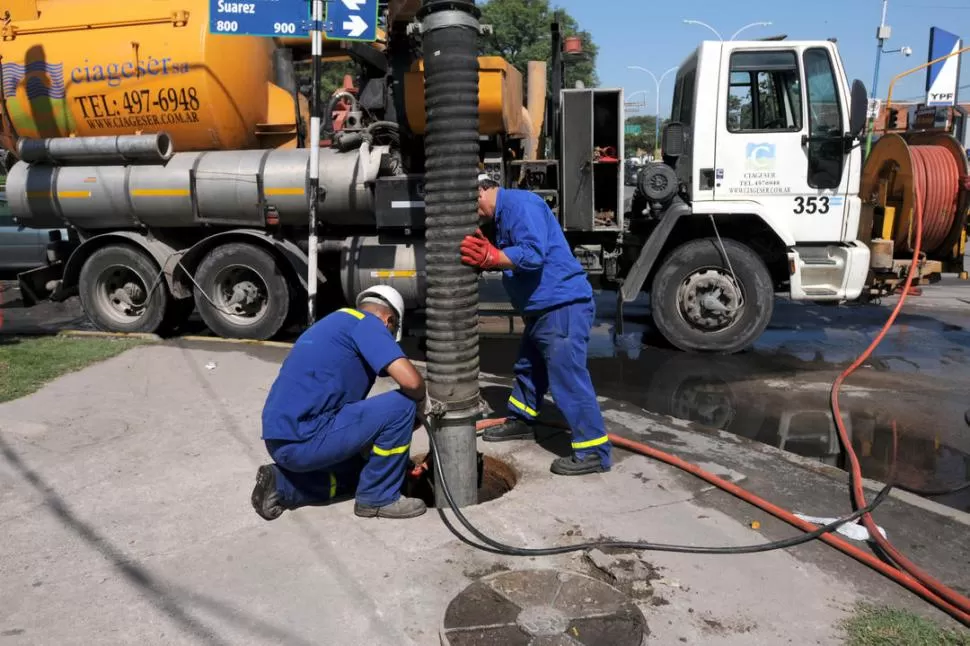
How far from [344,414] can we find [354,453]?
0.20 metres

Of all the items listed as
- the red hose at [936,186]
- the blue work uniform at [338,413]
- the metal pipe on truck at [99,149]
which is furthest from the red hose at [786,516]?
the metal pipe on truck at [99,149]

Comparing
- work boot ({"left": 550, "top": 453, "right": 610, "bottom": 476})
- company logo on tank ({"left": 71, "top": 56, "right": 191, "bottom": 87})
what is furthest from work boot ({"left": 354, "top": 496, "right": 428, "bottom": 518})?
company logo on tank ({"left": 71, "top": 56, "right": 191, "bottom": 87})

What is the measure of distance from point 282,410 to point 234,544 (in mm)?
637

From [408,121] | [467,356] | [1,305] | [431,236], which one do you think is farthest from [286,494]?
[1,305]

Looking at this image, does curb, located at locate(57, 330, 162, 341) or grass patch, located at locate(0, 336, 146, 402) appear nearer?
grass patch, located at locate(0, 336, 146, 402)

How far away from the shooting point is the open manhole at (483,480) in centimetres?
418

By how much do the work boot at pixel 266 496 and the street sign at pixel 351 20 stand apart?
4.16 m

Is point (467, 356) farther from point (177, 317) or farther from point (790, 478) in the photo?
point (177, 317)

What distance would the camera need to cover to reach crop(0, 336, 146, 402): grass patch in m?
5.72

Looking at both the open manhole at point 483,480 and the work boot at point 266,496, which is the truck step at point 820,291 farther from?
the work boot at point 266,496

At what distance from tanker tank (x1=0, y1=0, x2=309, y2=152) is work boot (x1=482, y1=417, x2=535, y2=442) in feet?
14.7

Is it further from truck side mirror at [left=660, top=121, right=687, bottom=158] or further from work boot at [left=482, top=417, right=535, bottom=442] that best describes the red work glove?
truck side mirror at [left=660, top=121, right=687, bottom=158]

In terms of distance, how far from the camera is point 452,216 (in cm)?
345

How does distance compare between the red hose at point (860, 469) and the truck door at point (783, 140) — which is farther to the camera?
the truck door at point (783, 140)
